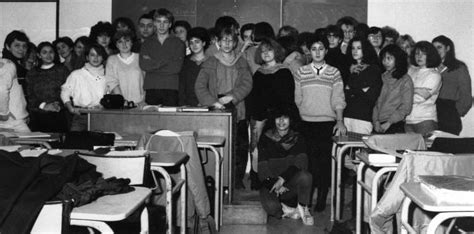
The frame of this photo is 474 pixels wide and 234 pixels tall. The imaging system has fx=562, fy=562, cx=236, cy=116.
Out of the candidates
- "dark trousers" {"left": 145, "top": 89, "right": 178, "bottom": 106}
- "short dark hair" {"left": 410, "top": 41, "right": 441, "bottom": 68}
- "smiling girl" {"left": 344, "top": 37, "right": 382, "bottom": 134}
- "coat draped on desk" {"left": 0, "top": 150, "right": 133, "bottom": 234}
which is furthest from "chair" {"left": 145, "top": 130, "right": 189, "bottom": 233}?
"short dark hair" {"left": 410, "top": 41, "right": 441, "bottom": 68}

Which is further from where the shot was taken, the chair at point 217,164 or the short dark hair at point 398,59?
the short dark hair at point 398,59

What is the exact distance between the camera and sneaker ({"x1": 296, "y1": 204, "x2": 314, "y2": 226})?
4216 mm

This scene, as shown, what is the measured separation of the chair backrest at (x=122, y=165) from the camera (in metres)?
2.26

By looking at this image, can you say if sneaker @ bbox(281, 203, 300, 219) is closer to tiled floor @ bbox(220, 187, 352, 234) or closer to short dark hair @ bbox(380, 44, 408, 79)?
tiled floor @ bbox(220, 187, 352, 234)

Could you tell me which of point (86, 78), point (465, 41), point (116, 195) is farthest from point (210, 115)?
point (465, 41)

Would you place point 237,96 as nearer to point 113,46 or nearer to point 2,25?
point 113,46

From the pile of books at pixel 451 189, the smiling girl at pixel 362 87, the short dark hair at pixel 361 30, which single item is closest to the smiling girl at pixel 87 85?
the smiling girl at pixel 362 87

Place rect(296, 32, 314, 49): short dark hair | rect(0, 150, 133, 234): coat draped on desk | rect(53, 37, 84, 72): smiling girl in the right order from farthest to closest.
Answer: rect(53, 37, 84, 72): smiling girl → rect(296, 32, 314, 49): short dark hair → rect(0, 150, 133, 234): coat draped on desk

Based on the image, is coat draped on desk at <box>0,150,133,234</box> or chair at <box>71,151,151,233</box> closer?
coat draped on desk at <box>0,150,133,234</box>

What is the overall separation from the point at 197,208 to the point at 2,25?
472cm

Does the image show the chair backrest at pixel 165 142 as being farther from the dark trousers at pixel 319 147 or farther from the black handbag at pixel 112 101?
the dark trousers at pixel 319 147

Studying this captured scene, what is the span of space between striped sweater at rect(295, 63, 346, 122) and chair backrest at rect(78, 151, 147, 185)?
2567 mm

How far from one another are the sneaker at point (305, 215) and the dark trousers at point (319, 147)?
11.9 inches

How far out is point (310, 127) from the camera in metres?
4.64
